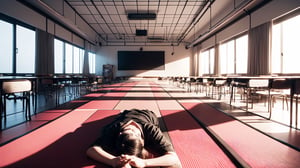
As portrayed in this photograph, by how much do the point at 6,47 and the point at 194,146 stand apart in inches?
283

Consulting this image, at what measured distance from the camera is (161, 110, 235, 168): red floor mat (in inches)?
62.6

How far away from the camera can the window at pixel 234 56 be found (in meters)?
8.47

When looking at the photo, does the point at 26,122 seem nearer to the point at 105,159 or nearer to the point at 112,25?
the point at 105,159

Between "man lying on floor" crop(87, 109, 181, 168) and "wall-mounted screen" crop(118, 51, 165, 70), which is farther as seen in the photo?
"wall-mounted screen" crop(118, 51, 165, 70)

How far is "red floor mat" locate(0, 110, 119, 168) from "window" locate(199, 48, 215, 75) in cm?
1121

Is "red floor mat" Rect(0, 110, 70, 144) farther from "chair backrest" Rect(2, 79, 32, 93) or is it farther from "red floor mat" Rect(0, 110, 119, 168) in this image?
"chair backrest" Rect(2, 79, 32, 93)

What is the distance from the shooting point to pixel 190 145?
6.43 ft

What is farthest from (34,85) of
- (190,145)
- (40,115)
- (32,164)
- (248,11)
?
(248,11)

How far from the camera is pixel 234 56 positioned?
30.3 feet

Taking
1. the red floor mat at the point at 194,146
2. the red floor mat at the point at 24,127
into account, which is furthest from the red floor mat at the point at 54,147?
the red floor mat at the point at 194,146

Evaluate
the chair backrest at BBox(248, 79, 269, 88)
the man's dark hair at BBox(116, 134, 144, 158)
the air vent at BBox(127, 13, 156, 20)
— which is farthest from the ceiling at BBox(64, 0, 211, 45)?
the man's dark hair at BBox(116, 134, 144, 158)

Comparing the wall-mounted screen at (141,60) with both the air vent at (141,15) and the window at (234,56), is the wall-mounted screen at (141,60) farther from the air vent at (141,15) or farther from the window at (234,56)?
the air vent at (141,15)

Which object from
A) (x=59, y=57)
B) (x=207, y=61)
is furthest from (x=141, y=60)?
(x=59, y=57)

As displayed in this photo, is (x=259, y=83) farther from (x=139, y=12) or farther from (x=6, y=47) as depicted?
(x=6, y=47)
